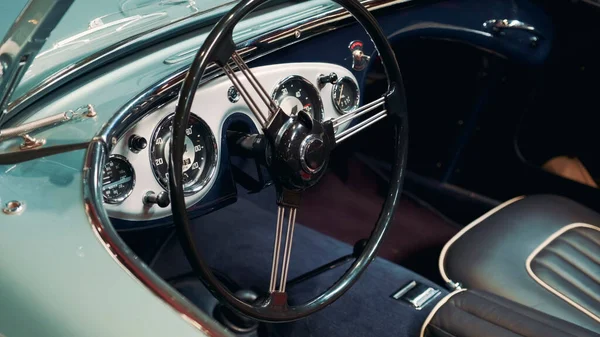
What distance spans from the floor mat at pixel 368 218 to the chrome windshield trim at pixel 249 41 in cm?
88

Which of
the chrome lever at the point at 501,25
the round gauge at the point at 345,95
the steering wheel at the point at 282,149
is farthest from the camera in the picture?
the chrome lever at the point at 501,25

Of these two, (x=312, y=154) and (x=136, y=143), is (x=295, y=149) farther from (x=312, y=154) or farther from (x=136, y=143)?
(x=136, y=143)

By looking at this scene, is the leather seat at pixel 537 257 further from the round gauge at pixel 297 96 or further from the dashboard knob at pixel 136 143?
the dashboard knob at pixel 136 143

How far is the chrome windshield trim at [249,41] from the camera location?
3.23 ft

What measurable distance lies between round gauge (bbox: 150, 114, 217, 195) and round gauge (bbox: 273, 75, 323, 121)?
0.57 ft

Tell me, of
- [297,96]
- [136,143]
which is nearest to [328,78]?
[297,96]

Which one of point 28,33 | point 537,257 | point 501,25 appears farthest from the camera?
point 501,25

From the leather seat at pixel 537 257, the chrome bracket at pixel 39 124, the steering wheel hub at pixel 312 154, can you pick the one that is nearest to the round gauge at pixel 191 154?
the chrome bracket at pixel 39 124

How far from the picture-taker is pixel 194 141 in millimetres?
1069

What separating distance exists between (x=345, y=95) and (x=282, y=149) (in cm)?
47

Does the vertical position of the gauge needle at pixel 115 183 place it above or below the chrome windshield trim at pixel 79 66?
below

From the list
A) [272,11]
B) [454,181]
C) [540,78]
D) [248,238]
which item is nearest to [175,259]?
[248,238]

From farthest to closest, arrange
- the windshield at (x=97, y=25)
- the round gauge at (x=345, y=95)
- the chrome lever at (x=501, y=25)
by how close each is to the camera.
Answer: the chrome lever at (x=501, y=25) → the round gauge at (x=345, y=95) → the windshield at (x=97, y=25)

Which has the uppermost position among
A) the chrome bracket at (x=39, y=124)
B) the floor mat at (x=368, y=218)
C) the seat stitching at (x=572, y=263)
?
the chrome bracket at (x=39, y=124)
